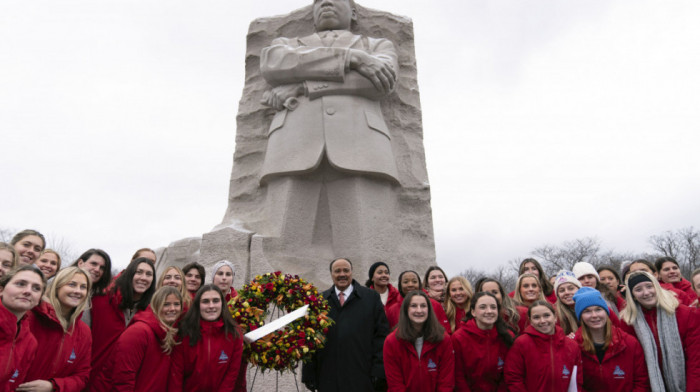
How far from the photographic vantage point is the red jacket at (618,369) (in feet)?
9.98

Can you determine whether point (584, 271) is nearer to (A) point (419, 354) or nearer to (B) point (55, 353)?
(A) point (419, 354)

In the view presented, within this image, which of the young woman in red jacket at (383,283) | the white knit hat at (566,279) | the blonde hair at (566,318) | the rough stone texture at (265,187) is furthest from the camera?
the rough stone texture at (265,187)

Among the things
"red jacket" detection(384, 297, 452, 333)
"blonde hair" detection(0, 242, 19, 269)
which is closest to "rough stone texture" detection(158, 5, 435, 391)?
"red jacket" detection(384, 297, 452, 333)

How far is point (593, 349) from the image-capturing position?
310 cm

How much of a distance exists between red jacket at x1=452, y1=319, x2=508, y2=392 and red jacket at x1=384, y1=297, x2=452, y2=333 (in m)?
0.36

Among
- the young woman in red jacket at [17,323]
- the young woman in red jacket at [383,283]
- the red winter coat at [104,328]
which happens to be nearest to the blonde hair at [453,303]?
the young woman in red jacket at [383,283]

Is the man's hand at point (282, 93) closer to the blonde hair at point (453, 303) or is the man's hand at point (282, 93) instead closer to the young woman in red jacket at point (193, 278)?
the young woman in red jacket at point (193, 278)

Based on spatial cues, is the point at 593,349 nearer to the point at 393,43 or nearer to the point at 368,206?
the point at 368,206

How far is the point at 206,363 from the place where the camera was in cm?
300

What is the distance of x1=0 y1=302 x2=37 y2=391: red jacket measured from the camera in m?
2.33

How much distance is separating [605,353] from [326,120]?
3467 millimetres

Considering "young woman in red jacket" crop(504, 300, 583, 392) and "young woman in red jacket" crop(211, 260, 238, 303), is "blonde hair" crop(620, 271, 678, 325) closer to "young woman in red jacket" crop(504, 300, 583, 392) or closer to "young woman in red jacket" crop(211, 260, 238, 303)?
"young woman in red jacket" crop(504, 300, 583, 392)

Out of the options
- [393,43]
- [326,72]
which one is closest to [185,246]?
[326,72]

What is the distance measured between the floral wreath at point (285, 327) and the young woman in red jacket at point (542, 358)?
43.5 inches
